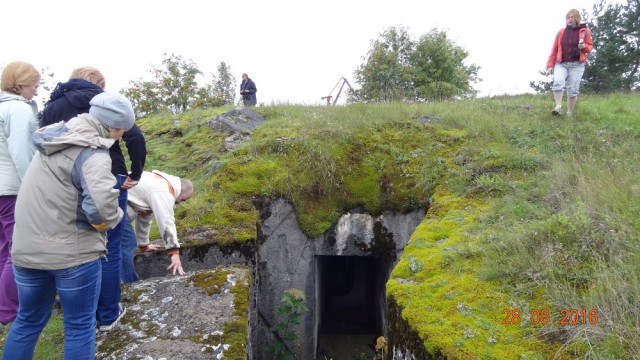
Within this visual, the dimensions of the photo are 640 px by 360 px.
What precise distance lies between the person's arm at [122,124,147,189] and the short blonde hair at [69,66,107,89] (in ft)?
1.42

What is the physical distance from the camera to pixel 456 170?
568cm

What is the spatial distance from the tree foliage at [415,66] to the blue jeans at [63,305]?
59.8 ft

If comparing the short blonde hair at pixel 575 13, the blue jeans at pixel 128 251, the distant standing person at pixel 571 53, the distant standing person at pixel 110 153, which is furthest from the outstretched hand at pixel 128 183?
the short blonde hair at pixel 575 13

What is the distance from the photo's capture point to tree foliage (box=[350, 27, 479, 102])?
2020 centimetres

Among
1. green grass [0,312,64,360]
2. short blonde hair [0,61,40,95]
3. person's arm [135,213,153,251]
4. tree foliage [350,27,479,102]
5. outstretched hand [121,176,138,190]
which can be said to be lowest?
green grass [0,312,64,360]

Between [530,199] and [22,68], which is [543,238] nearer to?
[530,199]

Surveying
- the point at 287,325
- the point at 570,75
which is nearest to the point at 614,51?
the point at 570,75

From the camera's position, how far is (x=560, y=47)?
22.3ft

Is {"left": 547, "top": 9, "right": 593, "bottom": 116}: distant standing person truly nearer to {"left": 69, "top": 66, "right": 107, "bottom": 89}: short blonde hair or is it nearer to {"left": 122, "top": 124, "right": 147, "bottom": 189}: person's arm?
{"left": 122, "top": 124, "right": 147, "bottom": 189}: person's arm

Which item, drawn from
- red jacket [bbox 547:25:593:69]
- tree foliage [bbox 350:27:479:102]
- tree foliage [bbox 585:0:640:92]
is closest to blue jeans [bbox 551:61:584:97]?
red jacket [bbox 547:25:593:69]

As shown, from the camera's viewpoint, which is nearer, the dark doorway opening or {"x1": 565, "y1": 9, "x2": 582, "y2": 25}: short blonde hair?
{"x1": 565, "y1": 9, "x2": 582, "y2": 25}: short blonde hair

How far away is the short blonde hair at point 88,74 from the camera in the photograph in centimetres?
302

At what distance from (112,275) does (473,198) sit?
4028 mm
